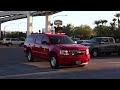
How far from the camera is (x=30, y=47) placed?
56.5ft

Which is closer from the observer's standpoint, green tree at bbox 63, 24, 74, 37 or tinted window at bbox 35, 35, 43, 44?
tinted window at bbox 35, 35, 43, 44

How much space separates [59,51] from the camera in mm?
13469

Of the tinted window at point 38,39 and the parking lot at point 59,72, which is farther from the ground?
the tinted window at point 38,39

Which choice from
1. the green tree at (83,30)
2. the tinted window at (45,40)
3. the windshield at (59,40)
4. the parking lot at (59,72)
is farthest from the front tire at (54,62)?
the green tree at (83,30)

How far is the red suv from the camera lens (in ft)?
44.1

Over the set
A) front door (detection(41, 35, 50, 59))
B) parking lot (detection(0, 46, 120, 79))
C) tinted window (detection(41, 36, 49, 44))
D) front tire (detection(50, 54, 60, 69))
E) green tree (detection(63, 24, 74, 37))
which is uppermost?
green tree (detection(63, 24, 74, 37))

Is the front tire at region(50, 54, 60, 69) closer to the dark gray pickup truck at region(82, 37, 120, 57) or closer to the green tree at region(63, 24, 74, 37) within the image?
the dark gray pickup truck at region(82, 37, 120, 57)

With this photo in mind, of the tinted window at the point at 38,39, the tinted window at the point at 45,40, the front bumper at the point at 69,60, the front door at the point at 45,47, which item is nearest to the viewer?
the front bumper at the point at 69,60

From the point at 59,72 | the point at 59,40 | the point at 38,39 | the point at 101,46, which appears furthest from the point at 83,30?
the point at 59,72

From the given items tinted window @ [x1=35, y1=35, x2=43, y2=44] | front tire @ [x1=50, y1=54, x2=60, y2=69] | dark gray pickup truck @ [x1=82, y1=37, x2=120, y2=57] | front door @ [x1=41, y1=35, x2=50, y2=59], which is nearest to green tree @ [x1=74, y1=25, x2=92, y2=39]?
dark gray pickup truck @ [x1=82, y1=37, x2=120, y2=57]

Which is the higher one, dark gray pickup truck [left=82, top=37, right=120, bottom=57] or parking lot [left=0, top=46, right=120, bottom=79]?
dark gray pickup truck [left=82, top=37, right=120, bottom=57]

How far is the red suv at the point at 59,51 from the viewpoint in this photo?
44.1ft

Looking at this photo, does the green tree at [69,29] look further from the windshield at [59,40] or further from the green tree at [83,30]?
the windshield at [59,40]
